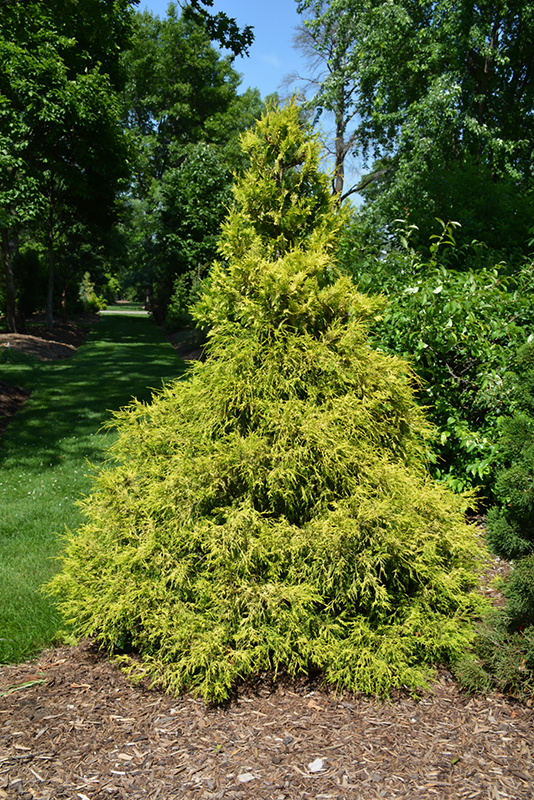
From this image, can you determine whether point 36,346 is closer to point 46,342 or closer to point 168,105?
Answer: point 46,342

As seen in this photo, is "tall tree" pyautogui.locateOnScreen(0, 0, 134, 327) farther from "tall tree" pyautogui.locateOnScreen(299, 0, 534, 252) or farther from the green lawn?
"tall tree" pyautogui.locateOnScreen(299, 0, 534, 252)

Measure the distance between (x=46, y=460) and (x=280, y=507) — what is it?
5.14 metres

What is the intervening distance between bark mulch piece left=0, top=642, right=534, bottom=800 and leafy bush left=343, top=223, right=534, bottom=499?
2.22 meters

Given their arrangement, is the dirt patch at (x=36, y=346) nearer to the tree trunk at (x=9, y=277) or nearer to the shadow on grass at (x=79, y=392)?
the shadow on grass at (x=79, y=392)

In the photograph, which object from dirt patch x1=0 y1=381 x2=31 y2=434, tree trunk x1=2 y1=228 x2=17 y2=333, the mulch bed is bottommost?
the mulch bed

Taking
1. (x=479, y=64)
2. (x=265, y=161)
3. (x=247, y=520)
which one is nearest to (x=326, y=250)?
(x=265, y=161)

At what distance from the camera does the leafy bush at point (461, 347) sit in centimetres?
469

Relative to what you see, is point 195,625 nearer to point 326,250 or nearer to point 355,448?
point 355,448

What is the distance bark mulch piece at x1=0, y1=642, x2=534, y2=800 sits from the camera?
2.32 meters

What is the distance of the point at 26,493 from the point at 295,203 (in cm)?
455

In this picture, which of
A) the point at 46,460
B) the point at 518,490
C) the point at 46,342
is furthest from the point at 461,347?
the point at 46,342

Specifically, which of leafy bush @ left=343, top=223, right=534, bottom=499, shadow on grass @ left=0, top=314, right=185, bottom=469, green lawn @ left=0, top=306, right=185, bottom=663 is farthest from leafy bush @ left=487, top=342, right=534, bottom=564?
green lawn @ left=0, top=306, right=185, bottom=663

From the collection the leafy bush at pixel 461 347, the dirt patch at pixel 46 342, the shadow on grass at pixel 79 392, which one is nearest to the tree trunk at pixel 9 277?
the dirt patch at pixel 46 342

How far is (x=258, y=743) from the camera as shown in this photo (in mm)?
2578
